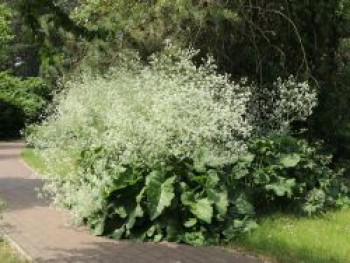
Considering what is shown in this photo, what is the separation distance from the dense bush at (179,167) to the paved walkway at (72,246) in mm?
268

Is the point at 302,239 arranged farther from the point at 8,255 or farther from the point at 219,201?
the point at 8,255

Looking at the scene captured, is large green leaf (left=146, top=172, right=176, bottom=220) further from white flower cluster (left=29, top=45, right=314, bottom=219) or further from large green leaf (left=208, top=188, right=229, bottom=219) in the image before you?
large green leaf (left=208, top=188, right=229, bottom=219)

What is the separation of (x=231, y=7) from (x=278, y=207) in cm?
428

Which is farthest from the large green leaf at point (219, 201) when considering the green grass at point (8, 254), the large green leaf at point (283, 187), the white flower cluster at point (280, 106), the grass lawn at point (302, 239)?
the white flower cluster at point (280, 106)

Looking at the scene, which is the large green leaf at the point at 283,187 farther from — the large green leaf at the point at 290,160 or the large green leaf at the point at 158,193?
the large green leaf at the point at 158,193

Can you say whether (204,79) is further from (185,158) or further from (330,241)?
(330,241)

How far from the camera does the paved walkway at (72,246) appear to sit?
7109 mm

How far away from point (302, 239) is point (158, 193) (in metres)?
1.83

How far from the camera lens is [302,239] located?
7.72m

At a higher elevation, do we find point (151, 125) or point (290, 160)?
point (151, 125)

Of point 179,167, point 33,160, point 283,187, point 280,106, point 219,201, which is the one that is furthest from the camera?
point 33,160

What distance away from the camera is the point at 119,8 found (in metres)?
13.0

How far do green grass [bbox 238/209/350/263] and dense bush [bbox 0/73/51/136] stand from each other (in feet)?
63.5

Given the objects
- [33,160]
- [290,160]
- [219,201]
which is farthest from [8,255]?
[33,160]
